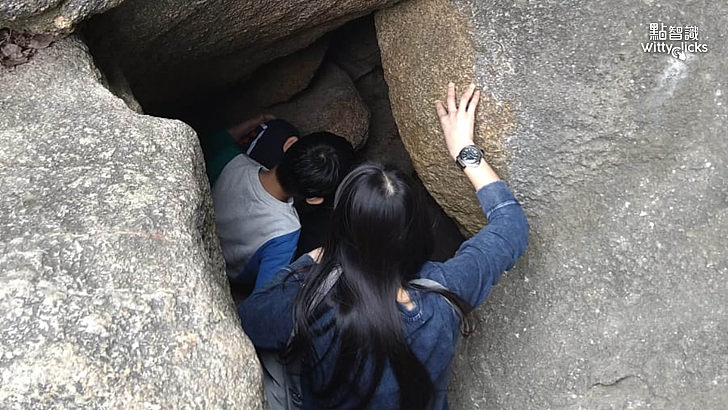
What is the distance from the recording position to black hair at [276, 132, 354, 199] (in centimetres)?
123

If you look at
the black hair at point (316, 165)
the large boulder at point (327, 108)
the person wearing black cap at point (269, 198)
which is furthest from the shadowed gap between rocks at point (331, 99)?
the black hair at point (316, 165)

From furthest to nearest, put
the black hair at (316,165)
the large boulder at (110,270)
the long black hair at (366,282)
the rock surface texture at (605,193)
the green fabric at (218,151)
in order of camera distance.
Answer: the green fabric at (218,151)
the black hair at (316,165)
the rock surface texture at (605,193)
the long black hair at (366,282)
the large boulder at (110,270)

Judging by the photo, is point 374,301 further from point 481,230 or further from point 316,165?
point 316,165

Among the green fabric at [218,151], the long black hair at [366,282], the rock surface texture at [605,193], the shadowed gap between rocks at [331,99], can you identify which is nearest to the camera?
the long black hair at [366,282]

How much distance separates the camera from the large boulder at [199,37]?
111cm

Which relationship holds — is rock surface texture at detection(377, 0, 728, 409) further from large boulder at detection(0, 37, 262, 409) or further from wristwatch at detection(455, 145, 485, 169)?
large boulder at detection(0, 37, 262, 409)

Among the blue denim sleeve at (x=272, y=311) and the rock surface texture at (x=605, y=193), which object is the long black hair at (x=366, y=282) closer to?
the blue denim sleeve at (x=272, y=311)

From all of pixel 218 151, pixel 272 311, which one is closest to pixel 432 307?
pixel 272 311

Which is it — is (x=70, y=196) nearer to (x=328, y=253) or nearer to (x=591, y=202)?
(x=328, y=253)

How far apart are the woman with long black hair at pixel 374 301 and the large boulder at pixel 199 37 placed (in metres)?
0.43

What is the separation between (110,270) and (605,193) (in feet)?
2.47

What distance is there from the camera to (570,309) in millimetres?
1155

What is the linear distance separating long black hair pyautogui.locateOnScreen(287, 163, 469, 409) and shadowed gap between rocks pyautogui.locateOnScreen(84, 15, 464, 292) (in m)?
0.75

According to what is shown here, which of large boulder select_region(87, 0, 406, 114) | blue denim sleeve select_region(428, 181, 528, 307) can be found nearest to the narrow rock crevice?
large boulder select_region(87, 0, 406, 114)
